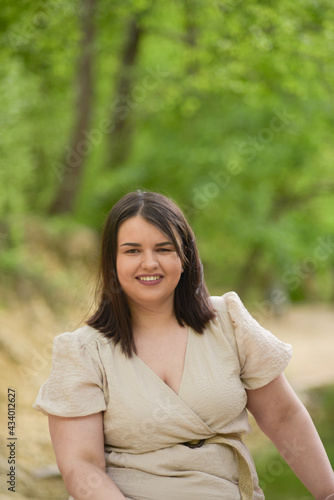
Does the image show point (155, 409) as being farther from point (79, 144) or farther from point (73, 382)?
point (79, 144)

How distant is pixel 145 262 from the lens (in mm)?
2057

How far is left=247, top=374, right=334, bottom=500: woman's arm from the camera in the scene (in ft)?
6.89

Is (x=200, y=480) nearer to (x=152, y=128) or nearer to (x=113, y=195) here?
(x=113, y=195)

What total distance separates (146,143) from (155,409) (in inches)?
472

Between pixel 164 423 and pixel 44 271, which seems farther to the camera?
pixel 44 271

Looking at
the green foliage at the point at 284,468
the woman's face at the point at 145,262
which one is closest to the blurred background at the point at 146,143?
the green foliage at the point at 284,468

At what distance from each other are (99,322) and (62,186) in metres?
9.32

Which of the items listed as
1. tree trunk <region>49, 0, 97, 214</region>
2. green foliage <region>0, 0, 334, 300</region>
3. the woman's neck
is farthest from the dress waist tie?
tree trunk <region>49, 0, 97, 214</region>

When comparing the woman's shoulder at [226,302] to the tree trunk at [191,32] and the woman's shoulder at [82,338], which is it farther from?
the tree trunk at [191,32]

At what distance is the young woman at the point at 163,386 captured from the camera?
1.93m

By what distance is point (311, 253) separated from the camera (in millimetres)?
15742

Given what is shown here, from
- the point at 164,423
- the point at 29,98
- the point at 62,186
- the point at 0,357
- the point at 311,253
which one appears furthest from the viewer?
the point at 311,253

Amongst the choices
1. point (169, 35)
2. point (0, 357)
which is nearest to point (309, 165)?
point (169, 35)

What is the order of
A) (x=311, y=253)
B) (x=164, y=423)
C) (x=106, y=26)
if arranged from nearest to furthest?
(x=164, y=423)
(x=106, y=26)
(x=311, y=253)
